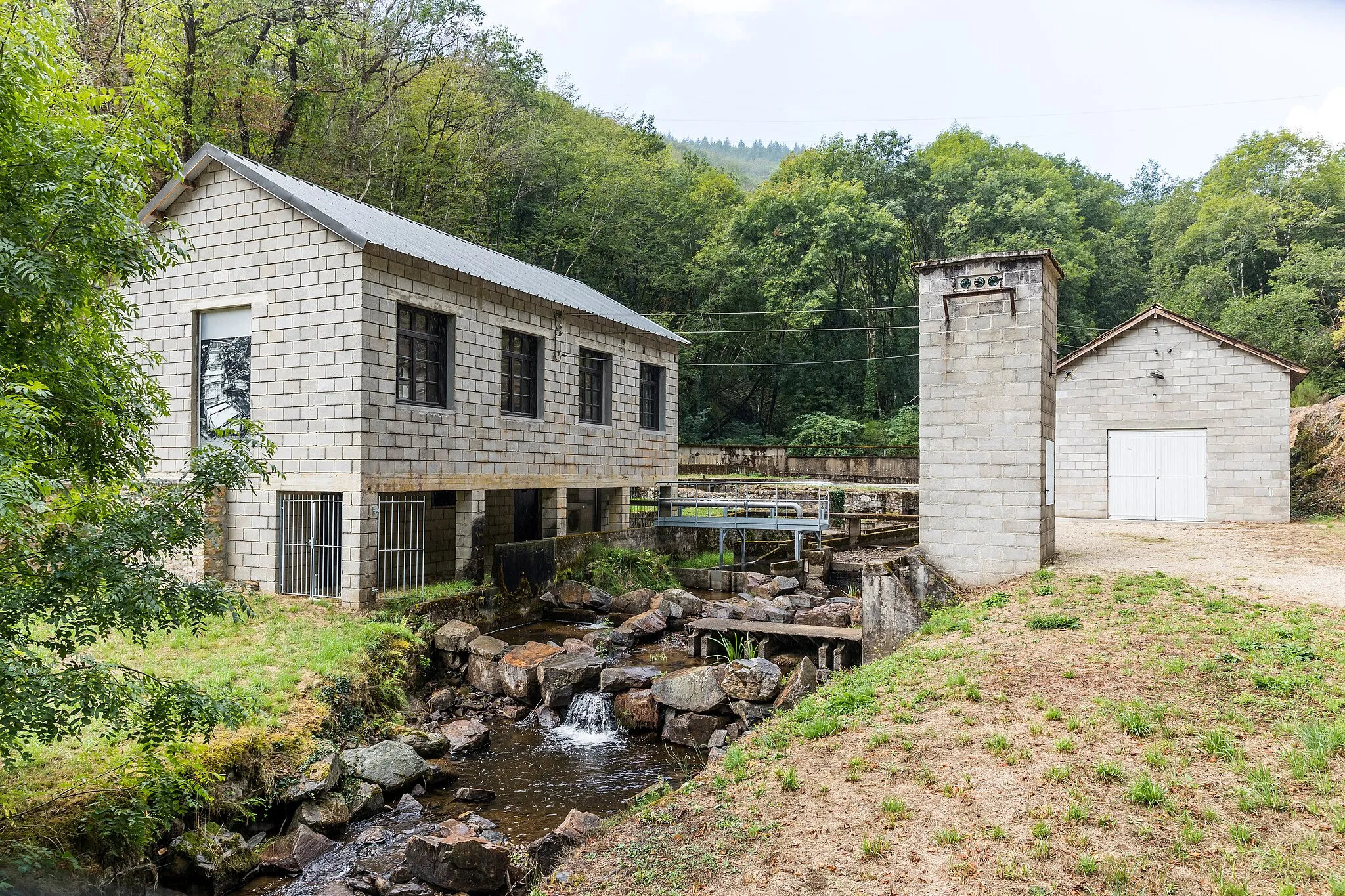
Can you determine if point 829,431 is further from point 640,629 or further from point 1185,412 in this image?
point 640,629

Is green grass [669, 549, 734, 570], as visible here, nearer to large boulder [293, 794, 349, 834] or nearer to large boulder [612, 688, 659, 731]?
large boulder [612, 688, 659, 731]

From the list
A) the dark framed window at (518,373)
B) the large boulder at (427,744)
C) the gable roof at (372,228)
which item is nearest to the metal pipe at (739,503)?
the gable roof at (372,228)

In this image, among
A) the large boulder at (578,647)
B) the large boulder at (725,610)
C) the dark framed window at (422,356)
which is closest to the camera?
the large boulder at (578,647)

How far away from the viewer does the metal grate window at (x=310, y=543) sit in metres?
12.9

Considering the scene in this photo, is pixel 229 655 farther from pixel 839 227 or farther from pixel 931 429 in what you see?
pixel 839 227

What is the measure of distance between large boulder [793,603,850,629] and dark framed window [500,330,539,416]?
23.7ft

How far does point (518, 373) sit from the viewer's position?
1666 cm

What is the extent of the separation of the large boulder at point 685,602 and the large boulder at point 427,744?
671cm

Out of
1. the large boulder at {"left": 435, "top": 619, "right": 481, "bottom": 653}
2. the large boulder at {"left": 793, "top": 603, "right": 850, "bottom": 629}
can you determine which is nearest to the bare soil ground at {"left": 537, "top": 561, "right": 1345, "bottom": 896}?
the large boulder at {"left": 793, "top": 603, "right": 850, "bottom": 629}

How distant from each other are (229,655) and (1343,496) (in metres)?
25.6

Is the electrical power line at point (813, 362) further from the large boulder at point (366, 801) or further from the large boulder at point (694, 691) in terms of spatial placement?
the large boulder at point (366, 801)

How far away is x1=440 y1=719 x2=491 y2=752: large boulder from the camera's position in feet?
30.6

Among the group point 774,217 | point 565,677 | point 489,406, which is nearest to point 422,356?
point 489,406

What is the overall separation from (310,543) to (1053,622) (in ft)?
37.1
